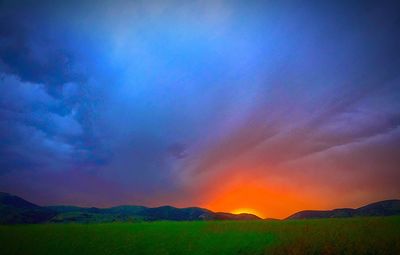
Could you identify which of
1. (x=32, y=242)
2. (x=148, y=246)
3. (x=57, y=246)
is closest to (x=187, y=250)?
(x=148, y=246)

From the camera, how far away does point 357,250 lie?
25.7 meters

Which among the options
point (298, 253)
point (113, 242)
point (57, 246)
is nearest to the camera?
point (298, 253)

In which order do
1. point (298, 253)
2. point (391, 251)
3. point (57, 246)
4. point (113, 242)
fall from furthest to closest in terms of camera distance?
point (113, 242), point (57, 246), point (298, 253), point (391, 251)

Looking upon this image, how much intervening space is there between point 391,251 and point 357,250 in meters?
2.68

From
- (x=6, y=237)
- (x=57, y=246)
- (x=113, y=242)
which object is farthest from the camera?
(x=6, y=237)

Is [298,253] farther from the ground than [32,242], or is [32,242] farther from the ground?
[32,242]

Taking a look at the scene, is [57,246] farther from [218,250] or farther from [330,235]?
[330,235]

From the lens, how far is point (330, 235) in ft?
106

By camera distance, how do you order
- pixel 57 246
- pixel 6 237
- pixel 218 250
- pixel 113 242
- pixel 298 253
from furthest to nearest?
pixel 6 237 → pixel 113 242 → pixel 57 246 → pixel 218 250 → pixel 298 253

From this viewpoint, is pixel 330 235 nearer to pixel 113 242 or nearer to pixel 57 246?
pixel 113 242

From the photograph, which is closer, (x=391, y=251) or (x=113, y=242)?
(x=391, y=251)

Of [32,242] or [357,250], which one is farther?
[32,242]

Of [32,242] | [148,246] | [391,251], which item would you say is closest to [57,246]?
[32,242]

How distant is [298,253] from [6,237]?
120ft
